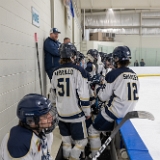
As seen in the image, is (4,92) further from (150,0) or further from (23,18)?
(150,0)

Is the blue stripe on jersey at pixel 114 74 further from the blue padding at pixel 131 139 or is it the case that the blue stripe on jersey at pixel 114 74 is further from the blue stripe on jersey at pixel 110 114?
the blue padding at pixel 131 139

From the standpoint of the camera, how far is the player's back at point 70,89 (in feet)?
6.89

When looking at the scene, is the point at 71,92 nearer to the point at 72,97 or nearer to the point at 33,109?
the point at 72,97

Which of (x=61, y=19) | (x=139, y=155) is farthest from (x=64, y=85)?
(x=61, y=19)

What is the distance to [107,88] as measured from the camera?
2.08 metres

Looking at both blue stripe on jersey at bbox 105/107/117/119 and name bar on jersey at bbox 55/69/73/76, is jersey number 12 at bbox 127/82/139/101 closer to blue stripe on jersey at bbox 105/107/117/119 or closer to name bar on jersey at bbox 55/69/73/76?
blue stripe on jersey at bbox 105/107/117/119

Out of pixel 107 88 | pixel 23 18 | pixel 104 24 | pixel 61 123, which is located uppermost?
pixel 104 24

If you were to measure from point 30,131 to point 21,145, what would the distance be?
0.29 ft

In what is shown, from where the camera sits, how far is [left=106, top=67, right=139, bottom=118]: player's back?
6.69 feet

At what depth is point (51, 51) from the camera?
377 centimetres

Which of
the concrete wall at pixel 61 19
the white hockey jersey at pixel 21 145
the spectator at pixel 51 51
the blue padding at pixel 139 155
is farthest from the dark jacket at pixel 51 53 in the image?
the white hockey jersey at pixel 21 145

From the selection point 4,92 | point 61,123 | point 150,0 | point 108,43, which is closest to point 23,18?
point 4,92

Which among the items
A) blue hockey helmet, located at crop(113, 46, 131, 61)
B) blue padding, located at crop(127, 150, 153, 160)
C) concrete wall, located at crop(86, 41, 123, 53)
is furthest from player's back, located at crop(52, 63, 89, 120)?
concrete wall, located at crop(86, 41, 123, 53)

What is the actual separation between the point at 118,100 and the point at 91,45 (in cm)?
952
